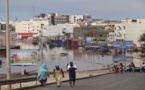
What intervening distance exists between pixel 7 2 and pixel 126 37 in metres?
143

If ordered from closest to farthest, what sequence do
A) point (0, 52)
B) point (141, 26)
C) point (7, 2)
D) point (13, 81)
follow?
point (7, 2) → point (13, 81) → point (0, 52) → point (141, 26)

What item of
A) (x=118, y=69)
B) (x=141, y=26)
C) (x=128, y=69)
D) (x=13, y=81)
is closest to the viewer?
(x=13, y=81)

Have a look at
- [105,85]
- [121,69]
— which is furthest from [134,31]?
[105,85]

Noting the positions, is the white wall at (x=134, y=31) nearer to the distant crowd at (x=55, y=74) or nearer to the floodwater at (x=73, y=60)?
the floodwater at (x=73, y=60)

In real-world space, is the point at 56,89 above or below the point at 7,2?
below

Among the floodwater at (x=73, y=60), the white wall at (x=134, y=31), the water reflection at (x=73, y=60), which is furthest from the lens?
the white wall at (x=134, y=31)

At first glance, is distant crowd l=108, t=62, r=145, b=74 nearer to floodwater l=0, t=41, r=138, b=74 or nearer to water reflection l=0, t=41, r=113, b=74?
floodwater l=0, t=41, r=138, b=74

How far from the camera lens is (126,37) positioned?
529 feet

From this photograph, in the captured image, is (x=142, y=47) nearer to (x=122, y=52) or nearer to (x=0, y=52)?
(x=122, y=52)

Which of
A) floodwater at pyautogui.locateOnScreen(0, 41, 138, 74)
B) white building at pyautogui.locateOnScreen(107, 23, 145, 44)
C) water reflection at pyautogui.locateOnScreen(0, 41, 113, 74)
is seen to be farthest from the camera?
white building at pyautogui.locateOnScreen(107, 23, 145, 44)

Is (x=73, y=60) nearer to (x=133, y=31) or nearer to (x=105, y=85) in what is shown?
(x=133, y=31)

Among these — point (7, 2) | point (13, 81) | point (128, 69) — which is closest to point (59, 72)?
point (13, 81)

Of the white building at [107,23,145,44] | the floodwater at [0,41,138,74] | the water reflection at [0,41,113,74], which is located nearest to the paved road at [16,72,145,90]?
the floodwater at [0,41,138,74]

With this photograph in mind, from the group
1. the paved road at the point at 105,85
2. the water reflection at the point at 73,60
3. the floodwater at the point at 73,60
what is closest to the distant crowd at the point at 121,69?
the floodwater at the point at 73,60
